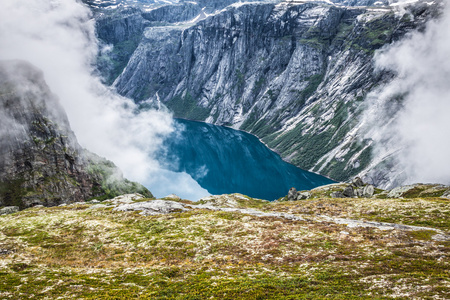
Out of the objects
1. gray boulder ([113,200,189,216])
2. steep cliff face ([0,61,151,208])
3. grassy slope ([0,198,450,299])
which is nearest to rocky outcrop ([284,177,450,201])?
grassy slope ([0,198,450,299])

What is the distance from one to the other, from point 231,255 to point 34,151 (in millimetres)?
177090

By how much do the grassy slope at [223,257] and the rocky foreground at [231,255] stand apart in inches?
5.3

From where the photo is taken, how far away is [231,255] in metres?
36.2

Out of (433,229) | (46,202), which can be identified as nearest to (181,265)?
(433,229)

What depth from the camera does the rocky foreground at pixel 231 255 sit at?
22812 mm

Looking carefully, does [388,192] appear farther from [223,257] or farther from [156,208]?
[223,257]

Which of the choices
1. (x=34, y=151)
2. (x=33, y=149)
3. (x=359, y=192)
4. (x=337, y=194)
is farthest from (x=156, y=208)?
(x=33, y=149)

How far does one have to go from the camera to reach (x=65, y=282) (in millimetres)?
25797

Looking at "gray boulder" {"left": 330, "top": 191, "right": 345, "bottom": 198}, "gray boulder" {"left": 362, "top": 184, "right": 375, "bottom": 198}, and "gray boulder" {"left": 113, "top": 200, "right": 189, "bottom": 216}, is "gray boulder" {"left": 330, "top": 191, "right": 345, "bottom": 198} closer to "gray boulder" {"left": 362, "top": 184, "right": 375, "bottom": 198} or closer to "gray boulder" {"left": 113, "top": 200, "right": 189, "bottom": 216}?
"gray boulder" {"left": 362, "top": 184, "right": 375, "bottom": 198}

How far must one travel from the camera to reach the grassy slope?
22734mm

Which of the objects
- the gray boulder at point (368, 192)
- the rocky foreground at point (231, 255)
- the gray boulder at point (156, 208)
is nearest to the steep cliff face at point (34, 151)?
the rocky foreground at point (231, 255)

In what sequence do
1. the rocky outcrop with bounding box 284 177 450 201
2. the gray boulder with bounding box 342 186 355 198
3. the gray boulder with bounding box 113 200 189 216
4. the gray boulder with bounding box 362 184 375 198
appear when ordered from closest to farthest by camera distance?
the gray boulder with bounding box 113 200 189 216
the rocky outcrop with bounding box 284 177 450 201
the gray boulder with bounding box 362 184 375 198
the gray boulder with bounding box 342 186 355 198

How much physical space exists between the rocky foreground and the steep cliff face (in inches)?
4234

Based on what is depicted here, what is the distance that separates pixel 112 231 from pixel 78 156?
169790 millimetres
